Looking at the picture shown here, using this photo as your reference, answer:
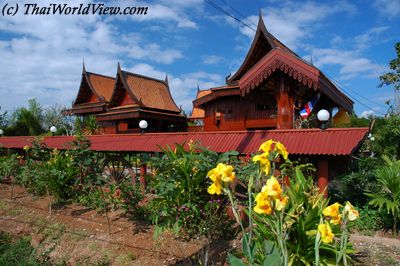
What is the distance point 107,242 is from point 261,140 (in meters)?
3.37

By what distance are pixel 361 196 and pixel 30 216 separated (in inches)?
268

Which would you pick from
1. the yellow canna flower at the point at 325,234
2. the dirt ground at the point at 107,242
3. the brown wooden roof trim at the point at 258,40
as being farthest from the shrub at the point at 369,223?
the brown wooden roof trim at the point at 258,40

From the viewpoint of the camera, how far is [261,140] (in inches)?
247

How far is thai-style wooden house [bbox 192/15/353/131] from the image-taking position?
7.92 meters

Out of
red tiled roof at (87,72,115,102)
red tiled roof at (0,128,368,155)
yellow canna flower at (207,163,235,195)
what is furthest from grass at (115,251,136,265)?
red tiled roof at (87,72,115,102)

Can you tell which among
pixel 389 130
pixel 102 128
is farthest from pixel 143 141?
pixel 102 128

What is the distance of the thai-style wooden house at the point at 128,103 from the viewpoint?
60.3ft

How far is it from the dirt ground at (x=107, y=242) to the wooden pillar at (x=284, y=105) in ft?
13.7

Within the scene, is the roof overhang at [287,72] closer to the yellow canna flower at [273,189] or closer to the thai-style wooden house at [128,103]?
the yellow canna flower at [273,189]

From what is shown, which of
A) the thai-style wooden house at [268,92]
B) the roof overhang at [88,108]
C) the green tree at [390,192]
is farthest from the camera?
the roof overhang at [88,108]

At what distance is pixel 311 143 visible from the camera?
5.80 metres

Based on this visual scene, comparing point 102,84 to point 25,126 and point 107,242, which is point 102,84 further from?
point 107,242

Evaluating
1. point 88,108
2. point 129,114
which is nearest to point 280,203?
point 129,114

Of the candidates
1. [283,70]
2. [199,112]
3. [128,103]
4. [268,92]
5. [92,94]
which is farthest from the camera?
[199,112]
